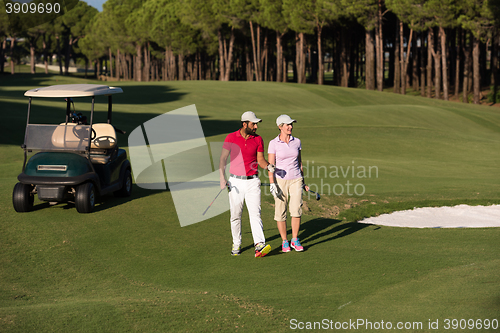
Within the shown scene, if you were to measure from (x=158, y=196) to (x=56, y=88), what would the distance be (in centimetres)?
337

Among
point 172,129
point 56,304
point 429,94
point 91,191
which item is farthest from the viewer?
point 429,94

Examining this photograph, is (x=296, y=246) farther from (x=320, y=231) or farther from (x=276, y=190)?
(x=320, y=231)

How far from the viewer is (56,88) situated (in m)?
10.2

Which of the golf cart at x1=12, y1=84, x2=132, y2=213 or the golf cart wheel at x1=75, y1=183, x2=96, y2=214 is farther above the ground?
the golf cart at x1=12, y1=84, x2=132, y2=213

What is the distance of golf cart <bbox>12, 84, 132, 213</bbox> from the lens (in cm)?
966

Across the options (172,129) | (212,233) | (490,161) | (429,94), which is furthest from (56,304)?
(429,94)

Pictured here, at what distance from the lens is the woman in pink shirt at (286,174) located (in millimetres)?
8047

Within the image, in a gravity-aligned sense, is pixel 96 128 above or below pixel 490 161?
above

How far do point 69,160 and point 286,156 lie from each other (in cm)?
448

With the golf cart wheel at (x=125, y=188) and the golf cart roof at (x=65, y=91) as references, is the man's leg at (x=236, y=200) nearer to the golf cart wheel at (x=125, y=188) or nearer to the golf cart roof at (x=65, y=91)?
the golf cart roof at (x=65, y=91)

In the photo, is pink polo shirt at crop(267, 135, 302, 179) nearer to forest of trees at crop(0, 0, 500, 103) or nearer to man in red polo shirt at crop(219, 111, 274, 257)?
man in red polo shirt at crop(219, 111, 274, 257)

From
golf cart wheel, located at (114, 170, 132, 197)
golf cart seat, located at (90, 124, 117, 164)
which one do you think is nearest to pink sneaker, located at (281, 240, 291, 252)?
golf cart seat, located at (90, 124, 117, 164)

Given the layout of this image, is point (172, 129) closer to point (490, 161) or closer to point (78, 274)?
point (490, 161)

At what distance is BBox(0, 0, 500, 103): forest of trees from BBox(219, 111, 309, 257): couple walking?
139 feet
